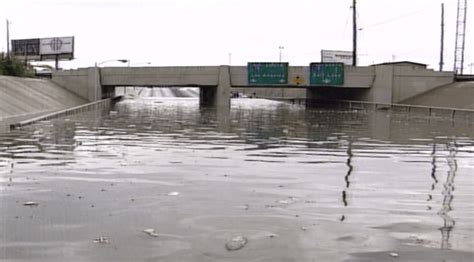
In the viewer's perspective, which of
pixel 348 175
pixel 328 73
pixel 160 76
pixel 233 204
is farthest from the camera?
pixel 160 76

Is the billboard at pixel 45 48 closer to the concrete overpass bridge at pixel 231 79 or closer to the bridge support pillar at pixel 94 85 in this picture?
the concrete overpass bridge at pixel 231 79

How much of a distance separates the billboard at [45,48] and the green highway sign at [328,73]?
54.9 metres

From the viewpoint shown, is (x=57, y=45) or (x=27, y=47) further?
(x=27, y=47)

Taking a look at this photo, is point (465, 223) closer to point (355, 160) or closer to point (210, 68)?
point (355, 160)

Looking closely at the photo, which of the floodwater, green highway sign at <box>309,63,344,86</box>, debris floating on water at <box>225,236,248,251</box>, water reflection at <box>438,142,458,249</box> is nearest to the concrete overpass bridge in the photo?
green highway sign at <box>309,63,344,86</box>

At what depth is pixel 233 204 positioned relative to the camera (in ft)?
33.3

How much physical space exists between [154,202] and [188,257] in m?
3.38

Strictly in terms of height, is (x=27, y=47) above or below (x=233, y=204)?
above

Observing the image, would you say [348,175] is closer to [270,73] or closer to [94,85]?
[270,73]

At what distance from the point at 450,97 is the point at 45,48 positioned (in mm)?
76089

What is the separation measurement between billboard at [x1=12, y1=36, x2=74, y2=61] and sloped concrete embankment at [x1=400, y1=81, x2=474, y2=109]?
64.6 meters

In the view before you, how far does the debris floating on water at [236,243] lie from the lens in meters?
7.39

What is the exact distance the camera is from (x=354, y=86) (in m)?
75.3

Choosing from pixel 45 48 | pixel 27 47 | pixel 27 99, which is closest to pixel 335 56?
pixel 45 48
